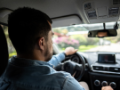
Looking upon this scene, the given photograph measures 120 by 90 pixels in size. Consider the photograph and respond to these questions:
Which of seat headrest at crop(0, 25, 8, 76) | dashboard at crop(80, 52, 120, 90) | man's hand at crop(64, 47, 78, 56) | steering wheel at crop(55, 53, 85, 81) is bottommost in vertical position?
dashboard at crop(80, 52, 120, 90)

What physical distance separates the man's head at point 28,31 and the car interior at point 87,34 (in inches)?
5.1

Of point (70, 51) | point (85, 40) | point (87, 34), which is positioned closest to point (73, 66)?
point (70, 51)

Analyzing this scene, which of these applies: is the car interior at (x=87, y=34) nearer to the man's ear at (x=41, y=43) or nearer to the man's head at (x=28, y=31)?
the man's head at (x=28, y=31)

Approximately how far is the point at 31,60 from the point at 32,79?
0.61 ft

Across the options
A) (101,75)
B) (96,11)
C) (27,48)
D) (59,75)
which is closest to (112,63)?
(101,75)

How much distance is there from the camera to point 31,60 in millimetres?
987

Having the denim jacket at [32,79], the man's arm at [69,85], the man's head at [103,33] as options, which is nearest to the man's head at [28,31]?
A: the denim jacket at [32,79]

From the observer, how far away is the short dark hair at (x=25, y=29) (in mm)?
986

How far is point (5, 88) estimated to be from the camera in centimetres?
92

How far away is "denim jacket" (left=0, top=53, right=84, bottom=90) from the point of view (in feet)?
2.85

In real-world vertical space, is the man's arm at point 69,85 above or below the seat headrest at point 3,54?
below

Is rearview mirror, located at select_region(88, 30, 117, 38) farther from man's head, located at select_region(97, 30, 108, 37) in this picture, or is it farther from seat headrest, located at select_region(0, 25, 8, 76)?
seat headrest, located at select_region(0, 25, 8, 76)

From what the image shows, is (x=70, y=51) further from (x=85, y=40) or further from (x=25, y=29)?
(x=85, y=40)

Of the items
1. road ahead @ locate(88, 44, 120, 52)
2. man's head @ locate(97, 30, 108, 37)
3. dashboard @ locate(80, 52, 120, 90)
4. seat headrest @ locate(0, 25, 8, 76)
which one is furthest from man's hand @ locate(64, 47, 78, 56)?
road ahead @ locate(88, 44, 120, 52)
